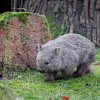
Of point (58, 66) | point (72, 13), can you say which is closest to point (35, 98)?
point (58, 66)

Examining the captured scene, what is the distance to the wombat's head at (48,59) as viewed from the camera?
8633 mm

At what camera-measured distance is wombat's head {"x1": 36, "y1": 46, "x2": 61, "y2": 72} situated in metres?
8.63

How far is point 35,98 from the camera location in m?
7.40

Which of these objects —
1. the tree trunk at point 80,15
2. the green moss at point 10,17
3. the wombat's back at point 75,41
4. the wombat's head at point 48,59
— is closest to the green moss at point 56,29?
the tree trunk at point 80,15

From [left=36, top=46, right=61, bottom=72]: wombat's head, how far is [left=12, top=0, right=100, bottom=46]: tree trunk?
7.53 meters

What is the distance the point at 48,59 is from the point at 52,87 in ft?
1.98

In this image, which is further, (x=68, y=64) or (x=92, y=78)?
(x=92, y=78)

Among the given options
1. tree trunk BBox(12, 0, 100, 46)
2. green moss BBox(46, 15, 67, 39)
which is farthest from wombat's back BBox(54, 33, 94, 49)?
green moss BBox(46, 15, 67, 39)

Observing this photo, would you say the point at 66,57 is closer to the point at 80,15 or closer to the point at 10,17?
the point at 10,17

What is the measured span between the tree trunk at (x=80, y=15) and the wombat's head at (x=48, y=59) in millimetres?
7527

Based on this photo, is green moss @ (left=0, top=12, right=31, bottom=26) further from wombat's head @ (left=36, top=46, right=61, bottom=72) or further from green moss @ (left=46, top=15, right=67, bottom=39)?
green moss @ (left=46, top=15, right=67, bottom=39)

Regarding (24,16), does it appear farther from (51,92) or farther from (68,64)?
(51,92)

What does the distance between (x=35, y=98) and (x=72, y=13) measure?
9.50 meters

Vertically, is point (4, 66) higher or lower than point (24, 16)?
lower
